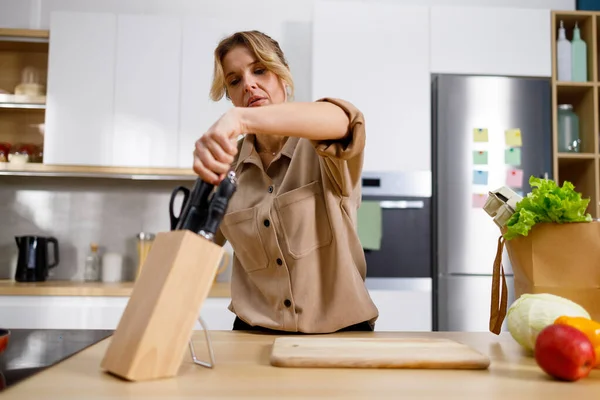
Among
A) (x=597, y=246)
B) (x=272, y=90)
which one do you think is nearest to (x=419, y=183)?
(x=272, y=90)

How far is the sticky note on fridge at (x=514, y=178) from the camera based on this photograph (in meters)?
2.59

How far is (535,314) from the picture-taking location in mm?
857

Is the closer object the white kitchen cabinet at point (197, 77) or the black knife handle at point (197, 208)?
the black knife handle at point (197, 208)

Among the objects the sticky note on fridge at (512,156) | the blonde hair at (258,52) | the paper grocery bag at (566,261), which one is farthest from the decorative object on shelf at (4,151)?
the paper grocery bag at (566,261)

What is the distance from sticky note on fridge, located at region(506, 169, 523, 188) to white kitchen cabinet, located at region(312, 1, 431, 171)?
40cm

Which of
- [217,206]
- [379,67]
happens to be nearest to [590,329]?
[217,206]

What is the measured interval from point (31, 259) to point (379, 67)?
187 centimetres

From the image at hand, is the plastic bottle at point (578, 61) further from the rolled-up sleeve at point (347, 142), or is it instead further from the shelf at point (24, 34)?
the shelf at point (24, 34)

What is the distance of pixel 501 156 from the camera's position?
103 inches

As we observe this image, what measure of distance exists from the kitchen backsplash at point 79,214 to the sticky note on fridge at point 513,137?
1.63m

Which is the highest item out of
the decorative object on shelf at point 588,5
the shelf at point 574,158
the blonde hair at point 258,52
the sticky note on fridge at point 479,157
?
the decorative object on shelf at point 588,5

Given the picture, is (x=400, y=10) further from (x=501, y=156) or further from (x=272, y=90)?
(x=272, y=90)

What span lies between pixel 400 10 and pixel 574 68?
2.94 feet

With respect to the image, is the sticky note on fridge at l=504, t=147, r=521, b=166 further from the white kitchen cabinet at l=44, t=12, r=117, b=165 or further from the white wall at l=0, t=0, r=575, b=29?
the white kitchen cabinet at l=44, t=12, r=117, b=165
